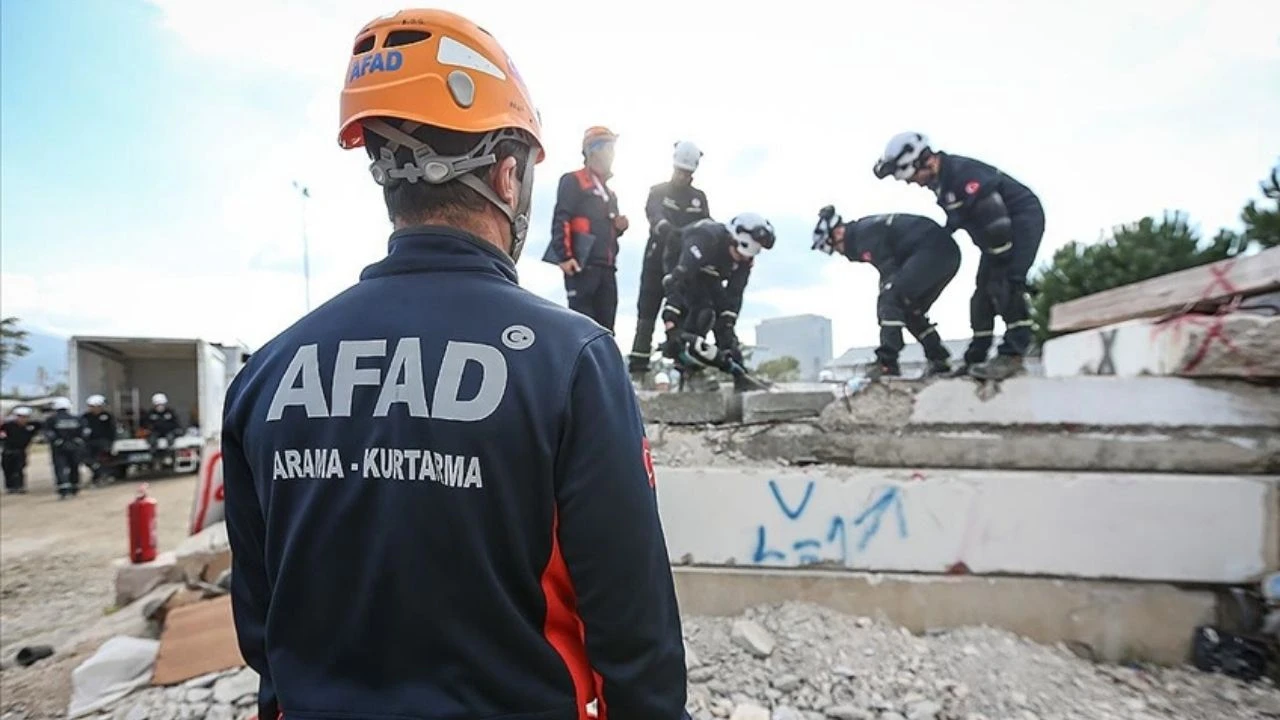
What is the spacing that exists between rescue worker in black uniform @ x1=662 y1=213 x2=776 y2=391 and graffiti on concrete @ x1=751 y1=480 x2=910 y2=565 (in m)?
1.63

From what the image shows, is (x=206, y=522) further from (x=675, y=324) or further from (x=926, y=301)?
(x=926, y=301)

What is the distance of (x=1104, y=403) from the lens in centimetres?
407

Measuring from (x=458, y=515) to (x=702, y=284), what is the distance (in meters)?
4.94

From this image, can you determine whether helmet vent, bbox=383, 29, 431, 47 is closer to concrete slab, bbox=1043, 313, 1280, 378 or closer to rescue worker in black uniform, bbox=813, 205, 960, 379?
rescue worker in black uniform, bbox=813, 205, 960, 379

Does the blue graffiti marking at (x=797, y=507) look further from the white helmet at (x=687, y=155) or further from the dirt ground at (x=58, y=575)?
the dirt ground at (x=58, y=575)

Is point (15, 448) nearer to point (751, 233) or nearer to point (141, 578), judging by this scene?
point (141, 578)

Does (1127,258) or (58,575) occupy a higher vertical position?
(1127,258)

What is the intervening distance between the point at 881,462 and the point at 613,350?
3539mm

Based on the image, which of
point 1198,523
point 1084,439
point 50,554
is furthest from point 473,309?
point 50,554

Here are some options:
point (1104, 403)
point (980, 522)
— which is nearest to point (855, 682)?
point (980, 522)

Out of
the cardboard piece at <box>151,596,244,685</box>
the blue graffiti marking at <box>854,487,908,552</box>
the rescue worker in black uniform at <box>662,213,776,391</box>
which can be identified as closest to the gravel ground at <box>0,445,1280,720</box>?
the cardboard piece at <box>151,596,244,685</box>

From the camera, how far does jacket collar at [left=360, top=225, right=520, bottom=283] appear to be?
1092 millimetres

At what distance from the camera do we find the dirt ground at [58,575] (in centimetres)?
402

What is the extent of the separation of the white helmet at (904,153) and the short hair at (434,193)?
444 cm
